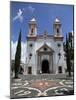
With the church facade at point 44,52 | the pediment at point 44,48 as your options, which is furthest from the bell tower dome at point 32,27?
the pediment at point 44,48

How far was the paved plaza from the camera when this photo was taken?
3.95 metres

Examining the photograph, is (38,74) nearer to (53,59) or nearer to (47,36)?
(53,59)

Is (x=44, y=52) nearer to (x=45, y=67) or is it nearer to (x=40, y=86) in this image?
(x=45, y=67)

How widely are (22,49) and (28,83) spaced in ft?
1.69

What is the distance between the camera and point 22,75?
3.98 m

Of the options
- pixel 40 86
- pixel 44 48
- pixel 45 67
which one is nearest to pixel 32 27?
pixel 44 48

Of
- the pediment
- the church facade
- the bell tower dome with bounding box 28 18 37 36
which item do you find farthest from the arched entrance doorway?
the bell tower dome with bounding box 28 18 37 36

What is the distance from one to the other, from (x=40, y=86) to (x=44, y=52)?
0.52 meters

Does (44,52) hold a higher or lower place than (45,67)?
higher

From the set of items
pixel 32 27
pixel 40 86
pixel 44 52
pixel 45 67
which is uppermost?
pixel 32 27

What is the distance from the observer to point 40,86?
405 centimetres

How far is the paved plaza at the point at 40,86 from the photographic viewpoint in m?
3.95

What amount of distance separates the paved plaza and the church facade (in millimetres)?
93

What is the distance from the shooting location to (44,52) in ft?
13.3
